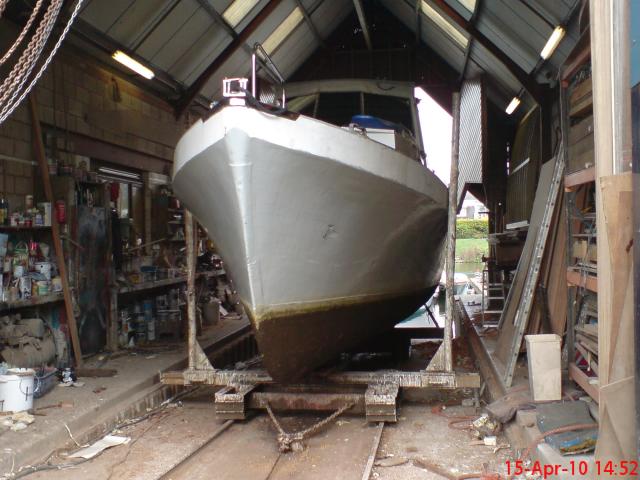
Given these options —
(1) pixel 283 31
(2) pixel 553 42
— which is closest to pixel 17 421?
(2) pixel 553 42

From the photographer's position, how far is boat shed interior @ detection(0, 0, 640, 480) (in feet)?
11.6

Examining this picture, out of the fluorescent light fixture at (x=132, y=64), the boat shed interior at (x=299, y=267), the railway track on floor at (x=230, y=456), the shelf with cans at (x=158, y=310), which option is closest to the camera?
the boat shed interior at (x=299, y=267)

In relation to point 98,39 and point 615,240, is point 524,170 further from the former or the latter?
point 615,240

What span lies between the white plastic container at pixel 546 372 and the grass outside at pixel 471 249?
74.7 feet

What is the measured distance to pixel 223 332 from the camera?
8.81 m

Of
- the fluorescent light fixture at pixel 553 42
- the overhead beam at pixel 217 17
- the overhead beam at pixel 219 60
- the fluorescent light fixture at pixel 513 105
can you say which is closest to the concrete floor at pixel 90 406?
the overhead beam at pixel 219 60

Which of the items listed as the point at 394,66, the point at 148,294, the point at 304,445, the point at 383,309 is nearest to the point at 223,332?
the point at 148,294

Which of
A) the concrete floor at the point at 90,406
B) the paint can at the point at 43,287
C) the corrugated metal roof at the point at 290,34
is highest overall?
the corrugated metal roof at the point at 290,34

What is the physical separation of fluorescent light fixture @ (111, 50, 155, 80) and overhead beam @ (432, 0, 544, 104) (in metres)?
4.27

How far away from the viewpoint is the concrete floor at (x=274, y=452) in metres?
4.00

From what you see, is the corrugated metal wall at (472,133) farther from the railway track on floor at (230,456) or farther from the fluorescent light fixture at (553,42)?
the railway track on floor at (230,456)

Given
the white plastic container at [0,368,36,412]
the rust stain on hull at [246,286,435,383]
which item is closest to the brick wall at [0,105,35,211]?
the white plastic container at [0,368,36,412]

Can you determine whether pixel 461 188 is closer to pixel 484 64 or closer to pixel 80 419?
pixel 484 64

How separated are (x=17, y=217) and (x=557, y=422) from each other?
502 centimetres
